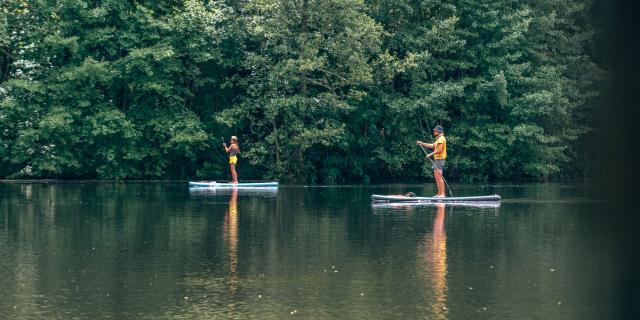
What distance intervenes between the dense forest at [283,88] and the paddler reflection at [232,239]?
→ 17.7 m

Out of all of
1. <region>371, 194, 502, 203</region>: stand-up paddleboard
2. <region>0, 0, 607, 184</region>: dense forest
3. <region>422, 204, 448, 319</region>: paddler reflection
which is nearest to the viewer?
<region>422, 204, 448, 319</region>: paddler reflection

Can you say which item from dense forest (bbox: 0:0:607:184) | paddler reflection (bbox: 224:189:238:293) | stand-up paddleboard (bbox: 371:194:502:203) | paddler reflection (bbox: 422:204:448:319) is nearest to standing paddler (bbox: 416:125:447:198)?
stand-up paddleboard (bbox: 371:194:502:203)

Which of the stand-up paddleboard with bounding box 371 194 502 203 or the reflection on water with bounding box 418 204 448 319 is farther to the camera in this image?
the stand-up paddleboard with bounding box 371 194 502 203

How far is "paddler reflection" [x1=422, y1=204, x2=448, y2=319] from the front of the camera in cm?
1363

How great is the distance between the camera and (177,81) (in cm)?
5291

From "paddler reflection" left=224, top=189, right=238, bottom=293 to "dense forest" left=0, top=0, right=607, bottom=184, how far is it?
57.9 feet

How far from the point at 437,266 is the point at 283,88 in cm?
3389

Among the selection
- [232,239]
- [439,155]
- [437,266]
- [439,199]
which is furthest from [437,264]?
[439,155]

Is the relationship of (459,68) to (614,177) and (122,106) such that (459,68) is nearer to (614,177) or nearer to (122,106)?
(122,106)

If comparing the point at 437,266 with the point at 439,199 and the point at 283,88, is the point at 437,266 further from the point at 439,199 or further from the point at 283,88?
the point at 283,88

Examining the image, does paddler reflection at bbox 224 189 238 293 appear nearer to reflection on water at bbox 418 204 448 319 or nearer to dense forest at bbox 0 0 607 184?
reflection on water at bbox 418 204 448 319

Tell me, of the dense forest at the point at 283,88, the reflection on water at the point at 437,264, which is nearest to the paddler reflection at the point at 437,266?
the reflection on water at the point at 437,264

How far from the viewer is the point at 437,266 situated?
17312 mm

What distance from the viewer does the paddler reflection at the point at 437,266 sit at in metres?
13.6
